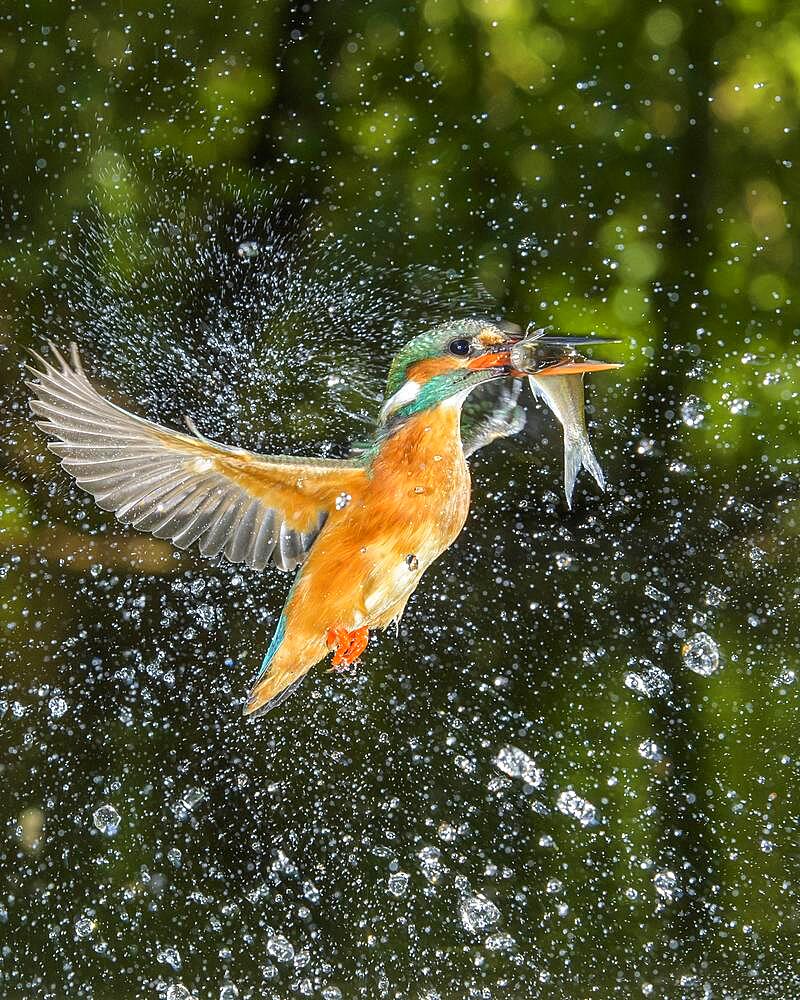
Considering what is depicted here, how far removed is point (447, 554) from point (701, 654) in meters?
0.85

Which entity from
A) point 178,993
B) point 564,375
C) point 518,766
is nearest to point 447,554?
point 518,766

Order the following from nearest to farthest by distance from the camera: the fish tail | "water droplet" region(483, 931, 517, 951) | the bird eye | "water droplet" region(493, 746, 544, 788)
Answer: the bird eye < the fish tail < "water droplet" region(493, 746, 544, 788) < "water droplet" region(483, 931, 517, 951)

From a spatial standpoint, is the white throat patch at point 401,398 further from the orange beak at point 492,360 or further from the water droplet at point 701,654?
the water droplet at point 701,654

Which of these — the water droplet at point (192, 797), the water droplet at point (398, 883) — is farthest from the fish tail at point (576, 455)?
the water droplet at point (398, 883)

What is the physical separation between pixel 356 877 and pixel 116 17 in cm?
268

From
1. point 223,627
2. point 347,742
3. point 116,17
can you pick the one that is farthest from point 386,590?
point 116,17

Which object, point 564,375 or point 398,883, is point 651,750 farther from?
point 564,375

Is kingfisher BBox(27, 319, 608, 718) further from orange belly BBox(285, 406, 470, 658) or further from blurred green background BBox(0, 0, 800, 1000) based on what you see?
blurred green background BBox(0, 0, 800, 1000)

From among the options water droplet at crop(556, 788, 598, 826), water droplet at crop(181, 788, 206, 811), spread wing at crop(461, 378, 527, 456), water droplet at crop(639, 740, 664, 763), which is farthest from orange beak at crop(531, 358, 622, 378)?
water droplet at crop(181, 788, 206, 811)

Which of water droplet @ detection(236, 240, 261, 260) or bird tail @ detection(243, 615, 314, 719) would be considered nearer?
bird tail @ detection(243, 615, 314, 719)

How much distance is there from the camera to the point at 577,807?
3326 millimetres

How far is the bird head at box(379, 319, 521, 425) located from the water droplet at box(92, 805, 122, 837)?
6.86 ft

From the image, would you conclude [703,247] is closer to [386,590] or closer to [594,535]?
[594,535]

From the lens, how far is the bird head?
1513 millimetres
